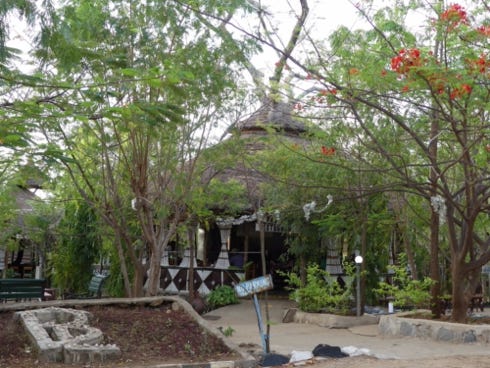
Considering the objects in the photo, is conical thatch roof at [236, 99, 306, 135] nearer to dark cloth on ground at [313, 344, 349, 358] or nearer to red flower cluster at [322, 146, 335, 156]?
red flower cluster at [322, 146, 335, 156]

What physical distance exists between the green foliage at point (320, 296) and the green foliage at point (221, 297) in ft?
8.50

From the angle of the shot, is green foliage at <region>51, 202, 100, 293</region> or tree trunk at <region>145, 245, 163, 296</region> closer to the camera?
tree trunk at <region>145, 245, 163, 296</region>

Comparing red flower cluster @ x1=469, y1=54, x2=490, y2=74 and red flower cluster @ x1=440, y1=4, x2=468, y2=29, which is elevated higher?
red flower cluster @ x1=440, y1=4, x2=468, y2=29

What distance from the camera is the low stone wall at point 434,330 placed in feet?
30.0

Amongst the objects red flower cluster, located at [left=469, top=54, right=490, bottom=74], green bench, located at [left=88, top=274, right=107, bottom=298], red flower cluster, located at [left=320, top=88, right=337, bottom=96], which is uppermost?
red flower cluster, located at [left=469, top=54, right=490, bottom=74]

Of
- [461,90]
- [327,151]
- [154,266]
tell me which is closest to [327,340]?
[327,151]

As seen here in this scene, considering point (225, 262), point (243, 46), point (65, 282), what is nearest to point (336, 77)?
point (243, 46)

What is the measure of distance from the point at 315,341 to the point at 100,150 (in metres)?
4.73

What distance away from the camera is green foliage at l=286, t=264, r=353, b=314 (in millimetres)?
12367

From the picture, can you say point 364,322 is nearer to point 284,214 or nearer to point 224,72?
point 284,214

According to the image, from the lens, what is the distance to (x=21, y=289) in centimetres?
1273

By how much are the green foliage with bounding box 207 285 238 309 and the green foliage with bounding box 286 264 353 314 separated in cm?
259

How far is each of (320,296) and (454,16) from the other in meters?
6.80

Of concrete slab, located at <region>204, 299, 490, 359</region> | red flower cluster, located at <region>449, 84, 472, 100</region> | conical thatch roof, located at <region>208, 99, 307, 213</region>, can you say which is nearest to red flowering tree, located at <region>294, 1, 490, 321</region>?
red flower cluster, located at <region>449, 84, 472, 100</region>
